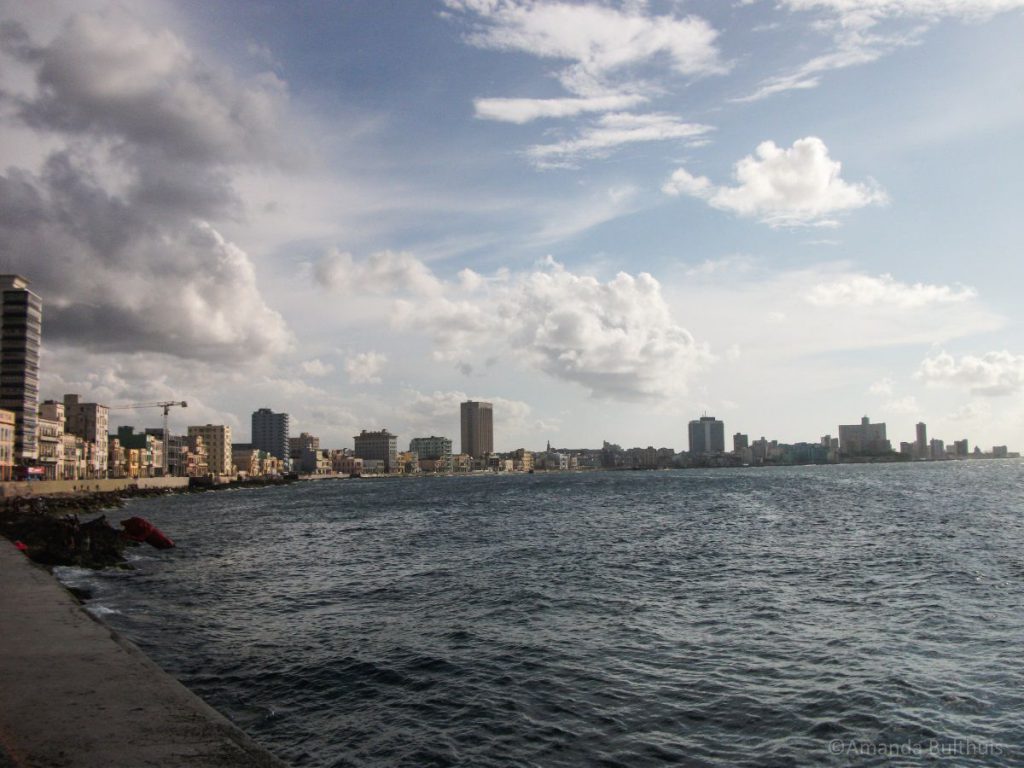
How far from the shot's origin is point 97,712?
1162cm

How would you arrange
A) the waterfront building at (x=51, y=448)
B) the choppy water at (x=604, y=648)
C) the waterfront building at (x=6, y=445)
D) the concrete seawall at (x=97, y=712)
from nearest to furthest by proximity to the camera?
the concrete seawall at (x=97, y=712) < the choppy water at (x=604, y=648) < the waterfront building at (x=6, y=445) < the waterfront building at (x=51, y=448)

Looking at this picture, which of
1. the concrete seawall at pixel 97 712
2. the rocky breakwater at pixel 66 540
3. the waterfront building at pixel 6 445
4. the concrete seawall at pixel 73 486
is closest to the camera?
the concrete seawall at pixel 97 712

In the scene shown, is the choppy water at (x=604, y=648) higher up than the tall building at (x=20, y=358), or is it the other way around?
the tall building at (x=20, y=358)

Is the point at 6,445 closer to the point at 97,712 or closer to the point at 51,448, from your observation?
the point at 51,448

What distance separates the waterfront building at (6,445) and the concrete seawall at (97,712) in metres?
134

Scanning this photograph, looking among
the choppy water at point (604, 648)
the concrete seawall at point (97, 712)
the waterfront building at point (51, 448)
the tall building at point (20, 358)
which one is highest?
the tall building at point (20, 358)

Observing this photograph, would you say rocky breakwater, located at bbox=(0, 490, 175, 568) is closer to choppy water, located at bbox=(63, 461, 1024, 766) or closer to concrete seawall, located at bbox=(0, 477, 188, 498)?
choppy water, located at bbox=(63, 461, 1024, 766)

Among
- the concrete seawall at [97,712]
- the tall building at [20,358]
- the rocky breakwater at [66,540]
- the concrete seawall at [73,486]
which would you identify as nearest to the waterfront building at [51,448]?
the tall building at [20,358]

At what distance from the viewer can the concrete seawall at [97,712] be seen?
9.77 m

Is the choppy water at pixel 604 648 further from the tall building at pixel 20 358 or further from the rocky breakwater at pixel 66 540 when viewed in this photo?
the tall building at pixel 20 358

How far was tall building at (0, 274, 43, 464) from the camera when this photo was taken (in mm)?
162400

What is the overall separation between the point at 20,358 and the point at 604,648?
18733cm

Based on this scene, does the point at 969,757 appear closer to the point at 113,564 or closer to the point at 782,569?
the point at 782,569

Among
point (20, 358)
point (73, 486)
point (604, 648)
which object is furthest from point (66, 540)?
point (20, 358)
